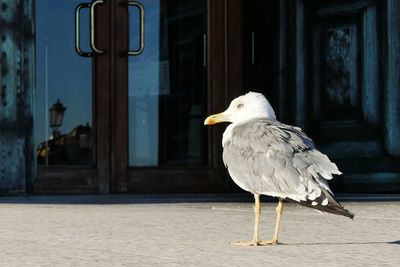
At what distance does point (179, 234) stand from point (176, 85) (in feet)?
10.7

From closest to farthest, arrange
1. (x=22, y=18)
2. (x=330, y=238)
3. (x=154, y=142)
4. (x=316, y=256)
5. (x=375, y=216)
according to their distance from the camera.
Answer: (x=316, y=256) < (x=330, y=238) < (x=375, y=216) < (x=22, y=18) < (x=154, y=142)

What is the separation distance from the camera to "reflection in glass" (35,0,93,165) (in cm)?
761

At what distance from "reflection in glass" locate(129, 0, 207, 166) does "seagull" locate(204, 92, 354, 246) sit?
10.4ft

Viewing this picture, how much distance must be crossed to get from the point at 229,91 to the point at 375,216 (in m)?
2.25

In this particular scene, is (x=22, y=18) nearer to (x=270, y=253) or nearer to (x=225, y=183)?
(x=225, y=183)

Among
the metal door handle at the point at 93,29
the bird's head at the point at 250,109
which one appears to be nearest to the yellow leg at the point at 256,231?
the bird's head at the point at 250,109

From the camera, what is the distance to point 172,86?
795 cm

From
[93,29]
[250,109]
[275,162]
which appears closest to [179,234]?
[250,109]

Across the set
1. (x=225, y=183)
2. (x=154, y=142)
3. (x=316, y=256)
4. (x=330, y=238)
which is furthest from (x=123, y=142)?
(x=316, y=256)

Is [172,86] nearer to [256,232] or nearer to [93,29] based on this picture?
[93,29]

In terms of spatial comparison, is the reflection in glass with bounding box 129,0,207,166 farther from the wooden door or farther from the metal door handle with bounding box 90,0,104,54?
the wooden door

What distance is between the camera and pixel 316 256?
404 cm

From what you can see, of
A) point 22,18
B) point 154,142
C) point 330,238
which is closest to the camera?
point 330,238

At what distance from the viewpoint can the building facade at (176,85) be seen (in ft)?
24.2
